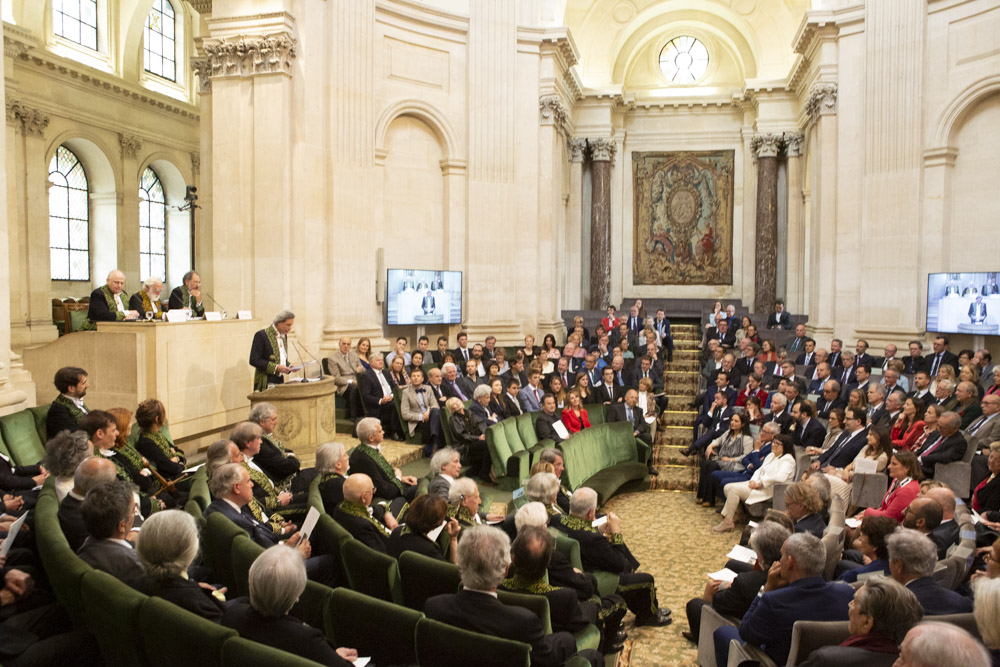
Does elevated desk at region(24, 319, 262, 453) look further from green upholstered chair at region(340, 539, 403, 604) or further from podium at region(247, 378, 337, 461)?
green upholstered chair at region(340, 539, 403, 604)

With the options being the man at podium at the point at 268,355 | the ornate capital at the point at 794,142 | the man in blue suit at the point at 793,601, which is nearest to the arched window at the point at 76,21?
the man at podium at the point at 268,355

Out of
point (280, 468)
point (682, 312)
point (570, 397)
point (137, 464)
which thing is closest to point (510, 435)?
point (570, 397)

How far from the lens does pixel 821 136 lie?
15.2 metres

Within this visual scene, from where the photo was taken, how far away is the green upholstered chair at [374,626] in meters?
3.34

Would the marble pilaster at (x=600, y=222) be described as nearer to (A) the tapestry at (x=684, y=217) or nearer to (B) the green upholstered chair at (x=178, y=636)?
(A) the tapestry at (x=684, y=217)

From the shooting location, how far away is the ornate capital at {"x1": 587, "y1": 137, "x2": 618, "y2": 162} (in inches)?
813

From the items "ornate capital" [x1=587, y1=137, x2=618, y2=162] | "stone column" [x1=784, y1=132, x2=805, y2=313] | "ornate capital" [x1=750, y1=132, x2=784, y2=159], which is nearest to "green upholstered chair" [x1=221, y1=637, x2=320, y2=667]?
"stone column" [x1=784, y1=132, x2=805, y2=313]

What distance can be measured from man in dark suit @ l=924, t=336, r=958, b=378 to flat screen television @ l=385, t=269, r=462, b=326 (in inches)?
319

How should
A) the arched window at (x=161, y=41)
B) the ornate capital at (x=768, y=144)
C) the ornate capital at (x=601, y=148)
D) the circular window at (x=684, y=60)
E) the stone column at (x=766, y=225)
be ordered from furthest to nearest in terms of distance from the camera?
the circular window at (x=684, y=60)
the ornate capital at (x=601, y=148)
the stone column at (x=766, y=225)
the ornate capital at (x=768, y=144)
the arched window at (x=161, y=41)

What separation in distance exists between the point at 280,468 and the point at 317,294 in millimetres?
6380

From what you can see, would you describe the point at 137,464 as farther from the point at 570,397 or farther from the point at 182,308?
the point at 570,397

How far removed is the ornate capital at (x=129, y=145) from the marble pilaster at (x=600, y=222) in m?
11.0

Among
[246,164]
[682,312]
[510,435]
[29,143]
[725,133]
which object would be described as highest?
[725,133]

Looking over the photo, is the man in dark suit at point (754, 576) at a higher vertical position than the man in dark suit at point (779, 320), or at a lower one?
lower
